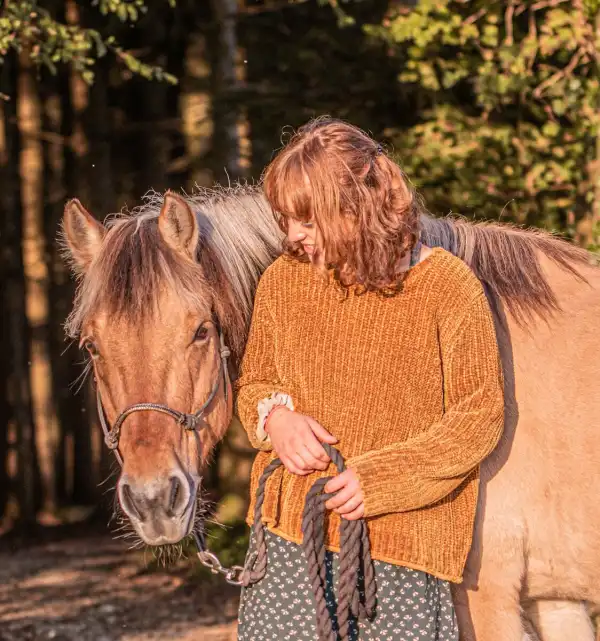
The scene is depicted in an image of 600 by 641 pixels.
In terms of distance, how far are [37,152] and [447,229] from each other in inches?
244

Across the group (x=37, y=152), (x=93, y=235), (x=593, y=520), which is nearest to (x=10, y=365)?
(x=37, y=152)

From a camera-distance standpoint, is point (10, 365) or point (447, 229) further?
point (10, 365)

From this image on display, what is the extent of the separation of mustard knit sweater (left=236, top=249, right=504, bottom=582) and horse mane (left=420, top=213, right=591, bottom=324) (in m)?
0.64

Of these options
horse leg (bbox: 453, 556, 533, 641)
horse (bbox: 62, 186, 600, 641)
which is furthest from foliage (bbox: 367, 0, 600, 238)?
horse leg (bbox: 453, 556, 533, 641)

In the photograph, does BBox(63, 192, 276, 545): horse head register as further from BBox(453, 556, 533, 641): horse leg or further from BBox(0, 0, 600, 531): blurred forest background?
BBox(0, 0, 600, 531): blurred forest background

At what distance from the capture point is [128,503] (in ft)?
8.31

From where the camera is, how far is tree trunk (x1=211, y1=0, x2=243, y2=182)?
6398 millimetres

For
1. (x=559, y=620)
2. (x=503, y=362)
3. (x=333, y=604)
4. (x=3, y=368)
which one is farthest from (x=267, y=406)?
(x=3, y=368)

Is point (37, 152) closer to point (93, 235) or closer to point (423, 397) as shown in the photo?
point (93, 235)

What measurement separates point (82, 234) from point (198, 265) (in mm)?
385

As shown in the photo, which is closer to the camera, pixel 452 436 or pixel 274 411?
pixel 452 436

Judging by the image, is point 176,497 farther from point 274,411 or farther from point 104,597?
point 104,597

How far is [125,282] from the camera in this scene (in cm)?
276

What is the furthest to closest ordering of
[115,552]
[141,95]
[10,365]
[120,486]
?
[141,95] → [10,365] → [115,552] → [120,486]
